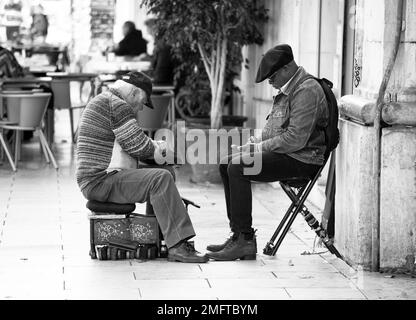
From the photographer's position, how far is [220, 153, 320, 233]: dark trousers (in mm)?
7146

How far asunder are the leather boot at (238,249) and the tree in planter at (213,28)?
414 centimetres

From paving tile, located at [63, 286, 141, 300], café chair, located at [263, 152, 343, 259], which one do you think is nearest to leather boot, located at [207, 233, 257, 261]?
café chair, located at [263, 152, 343, 259]

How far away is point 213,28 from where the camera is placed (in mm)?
11156

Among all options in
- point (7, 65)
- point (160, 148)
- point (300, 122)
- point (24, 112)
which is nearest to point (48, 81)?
point (7, 65)

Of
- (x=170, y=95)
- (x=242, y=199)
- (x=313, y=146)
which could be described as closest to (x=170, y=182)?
(x=242, y=199)

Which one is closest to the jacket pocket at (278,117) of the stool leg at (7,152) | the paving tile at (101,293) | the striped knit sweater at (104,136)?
the striped knit sweater at (104,136)

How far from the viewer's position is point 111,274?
6805 millimetres

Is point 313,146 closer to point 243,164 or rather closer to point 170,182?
point 243,164

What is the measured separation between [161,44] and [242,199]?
7.76 metres

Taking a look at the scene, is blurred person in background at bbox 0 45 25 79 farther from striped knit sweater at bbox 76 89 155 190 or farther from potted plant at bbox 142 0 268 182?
striped knit sweater at bbox 76 89 155 190

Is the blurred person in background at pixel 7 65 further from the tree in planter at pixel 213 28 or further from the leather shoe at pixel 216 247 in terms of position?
the leather shoe at pixel 216 247

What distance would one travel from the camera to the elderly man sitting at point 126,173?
23.5 feet

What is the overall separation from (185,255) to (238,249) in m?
0.39

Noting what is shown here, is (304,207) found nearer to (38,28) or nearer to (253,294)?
(253,294)
